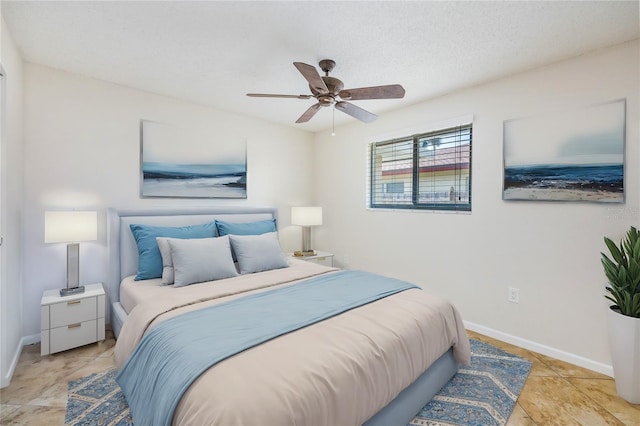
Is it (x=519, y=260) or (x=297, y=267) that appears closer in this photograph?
(x=519, y=260)

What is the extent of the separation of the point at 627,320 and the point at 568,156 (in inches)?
48.9

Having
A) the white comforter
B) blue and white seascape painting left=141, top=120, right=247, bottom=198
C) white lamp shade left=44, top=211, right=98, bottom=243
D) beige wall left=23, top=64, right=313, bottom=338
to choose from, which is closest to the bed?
the white comforter

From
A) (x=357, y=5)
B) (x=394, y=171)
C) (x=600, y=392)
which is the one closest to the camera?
(x=357, y=5)

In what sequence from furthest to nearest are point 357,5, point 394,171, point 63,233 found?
point 394,171
point 63,233
point 357,5

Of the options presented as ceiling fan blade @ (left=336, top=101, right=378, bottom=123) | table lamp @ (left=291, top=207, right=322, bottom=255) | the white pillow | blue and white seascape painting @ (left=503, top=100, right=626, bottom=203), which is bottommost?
the white pillow

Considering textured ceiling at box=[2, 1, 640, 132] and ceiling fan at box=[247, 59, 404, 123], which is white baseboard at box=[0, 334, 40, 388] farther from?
ceiling fan at box=[247, 59, 404, 123]

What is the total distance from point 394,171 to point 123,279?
320 cm

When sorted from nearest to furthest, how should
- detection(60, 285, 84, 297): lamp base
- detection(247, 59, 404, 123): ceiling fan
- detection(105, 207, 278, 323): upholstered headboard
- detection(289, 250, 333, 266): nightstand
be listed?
detection(247, 59, 404, 123): ceiling fan → detection(60, 285, 84, 297): lamp base → detection(105, 207, 278, 323): upholstered headboard → detection(289, 250, 333, 266): nightstand

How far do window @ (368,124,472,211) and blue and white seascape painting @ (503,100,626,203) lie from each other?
0.46m

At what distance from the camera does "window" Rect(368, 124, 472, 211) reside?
10.1 feet

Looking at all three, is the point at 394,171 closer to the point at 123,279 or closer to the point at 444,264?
the point at 444,264

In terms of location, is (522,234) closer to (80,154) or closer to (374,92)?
(374,92)

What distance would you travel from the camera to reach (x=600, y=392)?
1980 mm

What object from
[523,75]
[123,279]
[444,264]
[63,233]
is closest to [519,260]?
[444,264]
